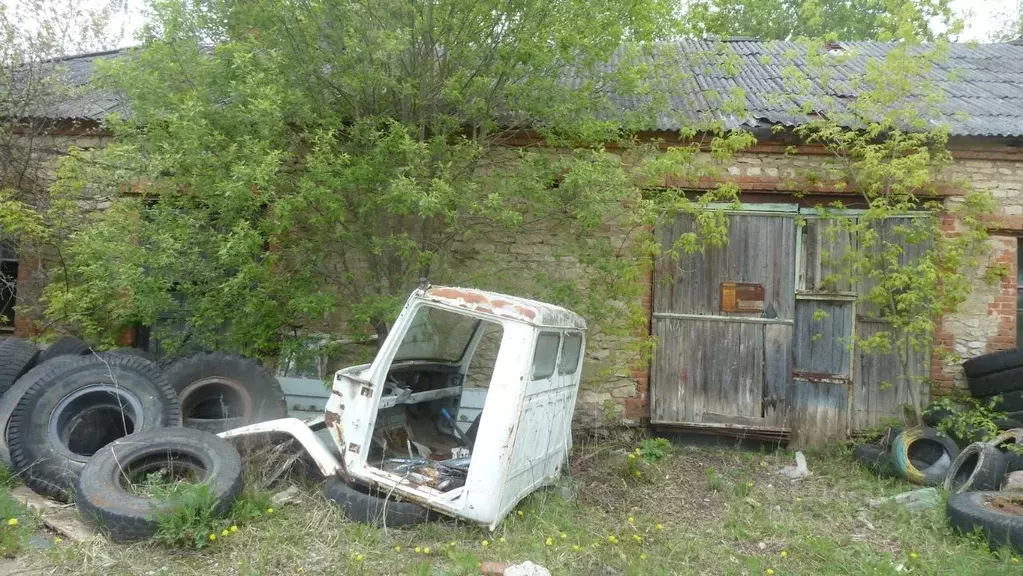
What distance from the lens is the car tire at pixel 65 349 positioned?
5.97 m

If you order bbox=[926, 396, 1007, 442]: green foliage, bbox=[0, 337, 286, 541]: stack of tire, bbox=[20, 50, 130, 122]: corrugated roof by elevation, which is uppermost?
bbox=[20, 50, 130, 122]: corrugated roof

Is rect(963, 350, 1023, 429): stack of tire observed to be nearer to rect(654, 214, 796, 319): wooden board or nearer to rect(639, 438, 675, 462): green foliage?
rect(654, 214, 796, 319): wooden board

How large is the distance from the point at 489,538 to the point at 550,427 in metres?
0.96

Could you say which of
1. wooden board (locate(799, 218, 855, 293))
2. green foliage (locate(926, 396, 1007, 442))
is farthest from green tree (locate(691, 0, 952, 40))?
green foliage (locate(926, 396, 1007, 442))

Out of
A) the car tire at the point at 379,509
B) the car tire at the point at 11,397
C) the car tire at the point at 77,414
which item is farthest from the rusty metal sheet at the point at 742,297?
the car tire at the point at 11,397

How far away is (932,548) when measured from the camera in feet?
14.9

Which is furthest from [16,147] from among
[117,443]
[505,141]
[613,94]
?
[613,94]

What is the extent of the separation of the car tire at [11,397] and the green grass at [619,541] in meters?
1.52

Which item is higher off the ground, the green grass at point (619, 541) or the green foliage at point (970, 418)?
the green foliage at point (970, 418)

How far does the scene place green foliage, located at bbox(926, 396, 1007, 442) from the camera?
5996 mm

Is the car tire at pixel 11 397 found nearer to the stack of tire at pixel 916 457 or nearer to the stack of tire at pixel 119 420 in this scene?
the stack of tire at pixel 119 420

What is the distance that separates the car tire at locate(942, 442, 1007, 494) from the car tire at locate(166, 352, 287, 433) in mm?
5784

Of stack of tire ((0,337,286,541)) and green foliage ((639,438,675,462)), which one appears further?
green foliage ((639,438,675,462))

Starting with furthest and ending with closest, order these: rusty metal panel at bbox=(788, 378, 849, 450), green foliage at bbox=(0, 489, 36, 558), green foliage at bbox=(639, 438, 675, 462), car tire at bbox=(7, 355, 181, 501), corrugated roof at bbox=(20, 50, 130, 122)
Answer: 1. corrugated roof at bbox=(20, 50, 130, 122)
2. rusty metal panel at bbox=(788, 378, 849, 450)
3. green foliage at bbox=(639, 438, 675, 462)
4. car tire at bbox=(7, 355, 181, 501)
5. green foliage at bbox=(0, 489, 36, 558)
